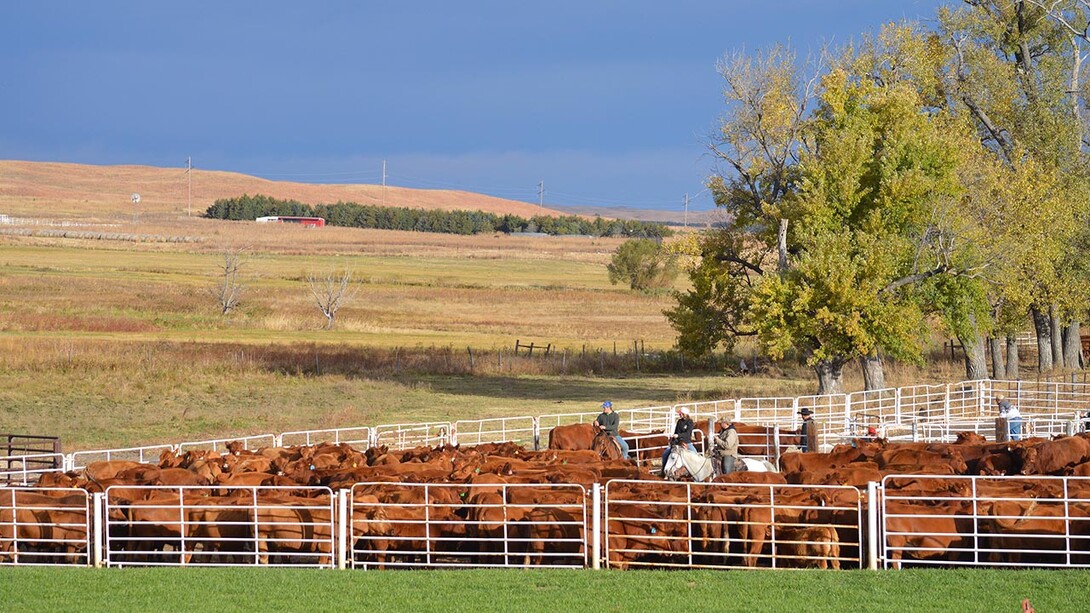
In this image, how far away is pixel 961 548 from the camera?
13.6 metres

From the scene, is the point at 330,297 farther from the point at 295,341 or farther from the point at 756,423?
the point at 756,423

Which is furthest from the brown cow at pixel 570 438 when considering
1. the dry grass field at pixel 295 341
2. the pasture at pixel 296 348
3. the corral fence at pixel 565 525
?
the dry grass field at pixel 295 341

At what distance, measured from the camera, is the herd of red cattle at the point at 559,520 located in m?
13.7

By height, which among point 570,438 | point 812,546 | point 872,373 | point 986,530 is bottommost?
point 812,546

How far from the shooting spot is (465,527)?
14.5 metres

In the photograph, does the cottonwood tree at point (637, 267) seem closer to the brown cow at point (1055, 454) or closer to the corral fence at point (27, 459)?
the corral fence at point (27, 459)

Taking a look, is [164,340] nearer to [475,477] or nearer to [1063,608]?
[475,477]

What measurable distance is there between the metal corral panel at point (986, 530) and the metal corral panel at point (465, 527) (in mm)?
3213

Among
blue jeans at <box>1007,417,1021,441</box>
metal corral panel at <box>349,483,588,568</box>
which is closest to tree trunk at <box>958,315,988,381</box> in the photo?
blue jeans at <box>1007,417,1021,441</box>

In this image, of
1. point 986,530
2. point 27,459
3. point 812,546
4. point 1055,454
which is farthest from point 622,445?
point 27,459

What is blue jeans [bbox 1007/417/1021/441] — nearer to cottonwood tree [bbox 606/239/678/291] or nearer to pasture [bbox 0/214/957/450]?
pasture [bbox 0/214/957/450]

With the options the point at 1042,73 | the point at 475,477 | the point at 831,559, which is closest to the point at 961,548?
the point at 831,559

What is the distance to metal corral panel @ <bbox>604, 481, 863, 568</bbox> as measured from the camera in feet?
44.9

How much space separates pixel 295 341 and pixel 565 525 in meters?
41.3
